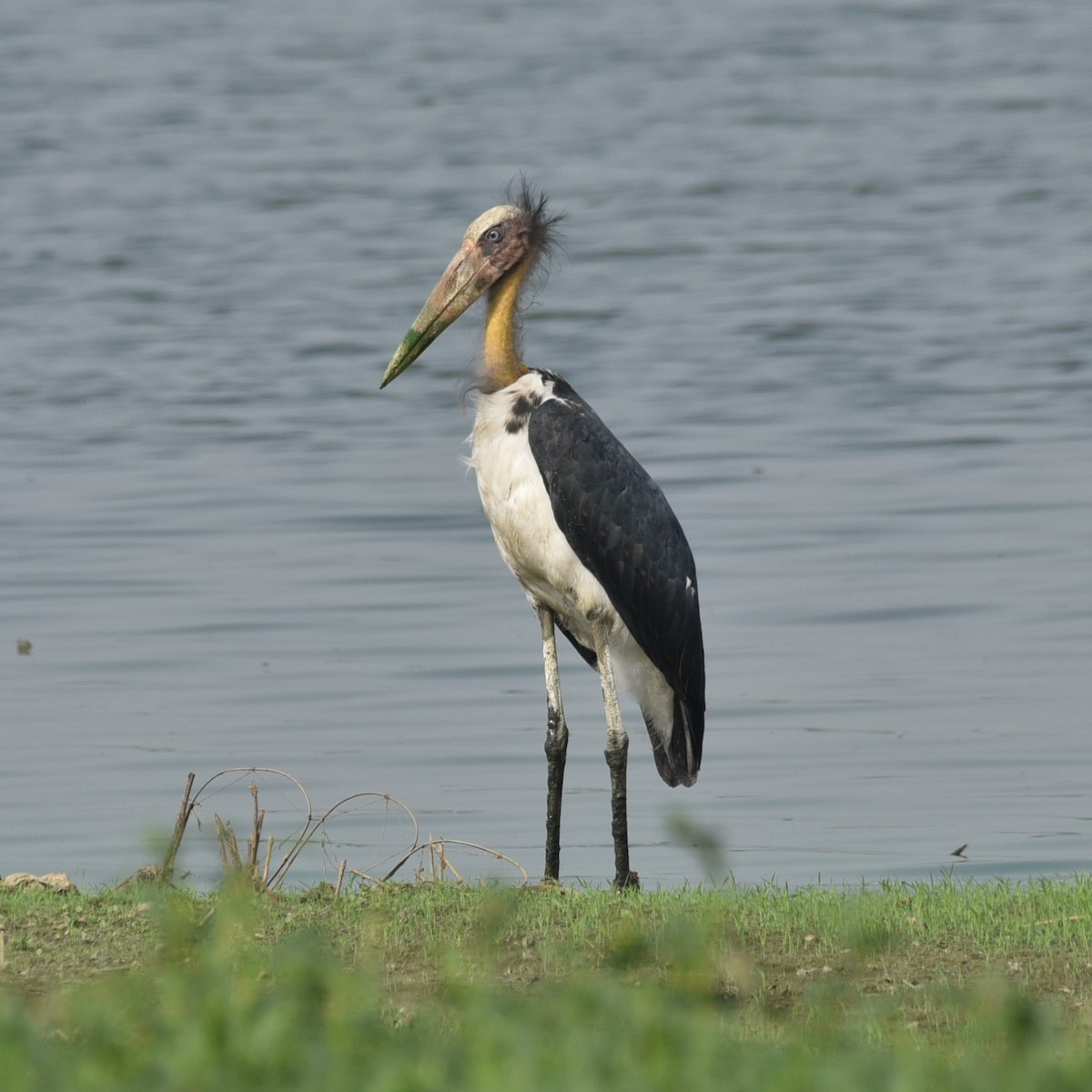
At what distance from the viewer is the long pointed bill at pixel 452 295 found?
9.04 metres

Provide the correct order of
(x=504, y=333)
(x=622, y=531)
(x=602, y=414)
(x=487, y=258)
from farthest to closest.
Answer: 1. (x=602, y=414)
2. (x=487, y=258)
3. (x=504, y=333)
4. (x=622, y=531)

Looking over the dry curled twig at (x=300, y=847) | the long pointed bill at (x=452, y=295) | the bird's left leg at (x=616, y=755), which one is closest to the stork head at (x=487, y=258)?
the long pointed bill at (x=452, y=295)

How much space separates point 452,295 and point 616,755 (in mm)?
1694

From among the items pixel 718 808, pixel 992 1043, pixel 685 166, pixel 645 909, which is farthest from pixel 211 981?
pixel 685 166

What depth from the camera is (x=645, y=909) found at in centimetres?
730

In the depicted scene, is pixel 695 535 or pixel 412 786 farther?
pixel 695 535

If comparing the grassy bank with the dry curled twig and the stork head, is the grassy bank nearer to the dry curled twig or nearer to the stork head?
the dry curled twig

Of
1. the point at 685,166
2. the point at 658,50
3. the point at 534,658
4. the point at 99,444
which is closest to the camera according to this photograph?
the point at 534,658

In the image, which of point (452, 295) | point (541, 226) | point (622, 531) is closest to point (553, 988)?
point (622, 531)

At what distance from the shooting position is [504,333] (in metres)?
8.88

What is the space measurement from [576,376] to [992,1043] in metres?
16.8

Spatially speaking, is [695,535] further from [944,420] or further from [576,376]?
[576,376]

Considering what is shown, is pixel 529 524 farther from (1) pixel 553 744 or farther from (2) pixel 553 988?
(2) pixel 553 988

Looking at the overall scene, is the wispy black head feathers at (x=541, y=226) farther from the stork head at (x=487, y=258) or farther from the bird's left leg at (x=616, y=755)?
the bird's left leg at (x=616, y=755)
